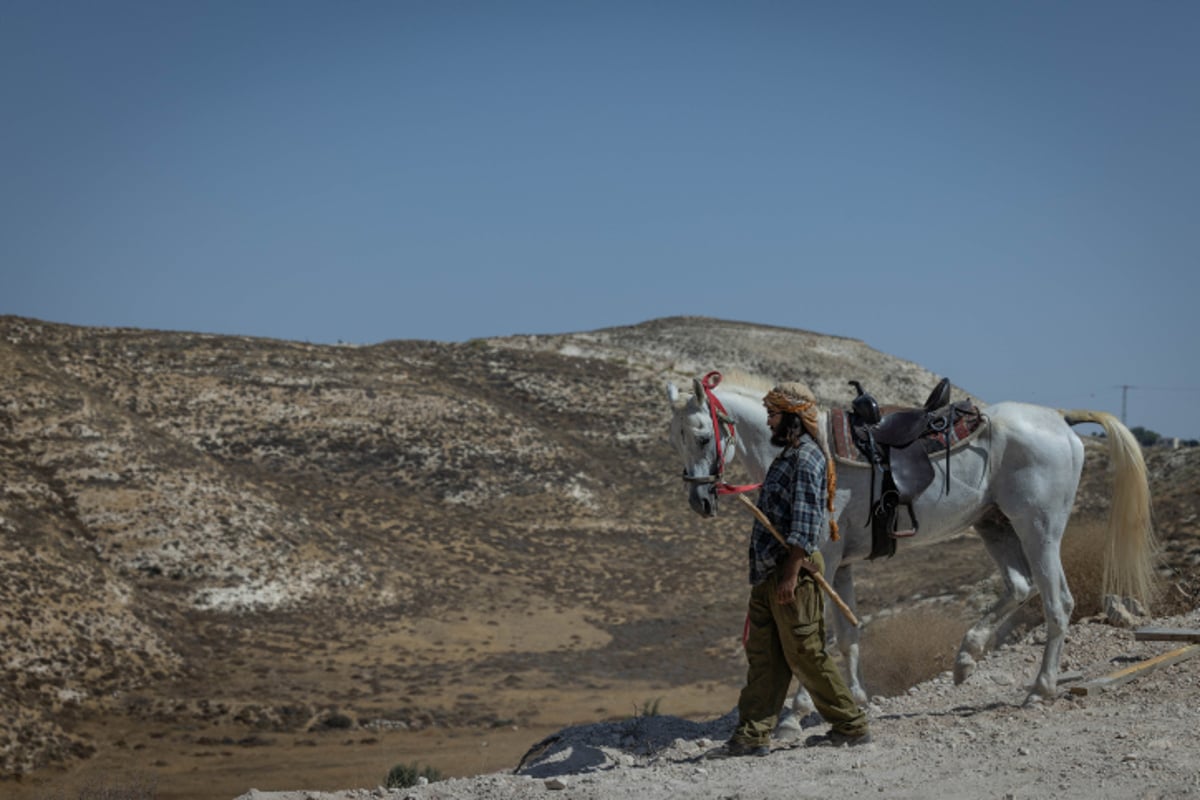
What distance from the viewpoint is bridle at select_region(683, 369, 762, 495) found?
8578 millimetres

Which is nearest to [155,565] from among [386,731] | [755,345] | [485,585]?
[485,585]

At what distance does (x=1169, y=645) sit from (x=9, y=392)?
34359mm

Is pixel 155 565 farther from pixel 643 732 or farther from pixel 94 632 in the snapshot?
pixel 643 732

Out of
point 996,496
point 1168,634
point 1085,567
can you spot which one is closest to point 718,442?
point 996,496

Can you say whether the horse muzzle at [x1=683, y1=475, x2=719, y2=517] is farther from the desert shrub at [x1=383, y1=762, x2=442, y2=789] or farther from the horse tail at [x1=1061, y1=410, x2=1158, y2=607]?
the desert shrub at [x1=383, y1=762, x2=442, y2=789]

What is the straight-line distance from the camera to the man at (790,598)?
24.4 feet

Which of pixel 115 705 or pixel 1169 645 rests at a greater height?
pixel 1169 645

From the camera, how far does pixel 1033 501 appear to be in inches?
367

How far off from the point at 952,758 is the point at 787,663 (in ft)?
3.82

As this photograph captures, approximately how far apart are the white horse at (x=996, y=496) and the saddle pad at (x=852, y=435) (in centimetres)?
6

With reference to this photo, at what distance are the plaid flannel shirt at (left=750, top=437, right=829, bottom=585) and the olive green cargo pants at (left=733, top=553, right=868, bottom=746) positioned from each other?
150 mm

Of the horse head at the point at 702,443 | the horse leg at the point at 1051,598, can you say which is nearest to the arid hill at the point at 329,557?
the horse leg at the point at 1051,598

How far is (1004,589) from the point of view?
32.0 ft

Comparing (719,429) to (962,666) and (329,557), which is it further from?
(329,557)
